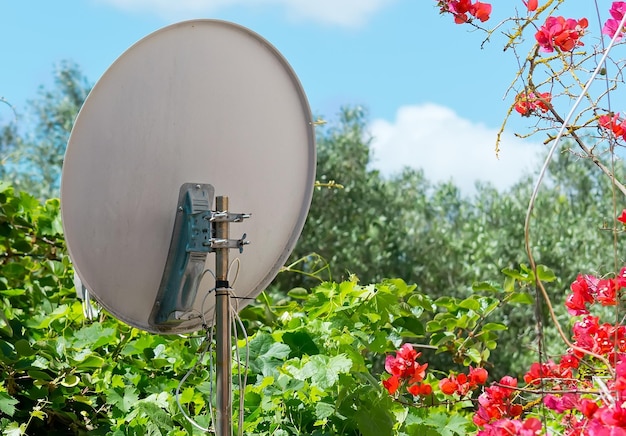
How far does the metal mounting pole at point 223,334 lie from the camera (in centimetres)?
162

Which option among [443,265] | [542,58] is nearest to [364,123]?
[443,265]

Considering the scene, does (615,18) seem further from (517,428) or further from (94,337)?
(94,337)

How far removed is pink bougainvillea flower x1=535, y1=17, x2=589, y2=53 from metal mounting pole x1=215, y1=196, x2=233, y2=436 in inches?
40.2

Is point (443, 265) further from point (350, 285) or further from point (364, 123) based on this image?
point (350, 285)

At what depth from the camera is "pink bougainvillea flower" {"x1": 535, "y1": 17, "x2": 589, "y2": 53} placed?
2.07m

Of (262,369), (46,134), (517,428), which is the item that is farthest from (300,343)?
(46,134)

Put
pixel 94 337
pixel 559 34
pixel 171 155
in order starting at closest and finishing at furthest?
pixel 171 155 → pixel 559 34 → pixel 94 337

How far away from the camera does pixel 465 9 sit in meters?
2.18

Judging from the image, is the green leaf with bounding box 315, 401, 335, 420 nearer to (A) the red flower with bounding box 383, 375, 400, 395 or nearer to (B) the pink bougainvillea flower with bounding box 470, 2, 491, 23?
(A) the red flower with bounding box 383, 375, 400, 395

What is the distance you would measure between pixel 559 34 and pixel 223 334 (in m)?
1.18

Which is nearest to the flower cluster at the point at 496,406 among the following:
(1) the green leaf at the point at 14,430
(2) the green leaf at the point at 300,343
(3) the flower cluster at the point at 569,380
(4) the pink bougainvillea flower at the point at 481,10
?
(3) the flower cluster at the point at 569,380

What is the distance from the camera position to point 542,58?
209 cm

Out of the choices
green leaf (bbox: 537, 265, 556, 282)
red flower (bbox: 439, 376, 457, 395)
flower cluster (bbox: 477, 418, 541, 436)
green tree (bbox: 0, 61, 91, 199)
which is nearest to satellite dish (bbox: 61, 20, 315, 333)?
flower cluster (bbox: 477, 418, 541, 436)

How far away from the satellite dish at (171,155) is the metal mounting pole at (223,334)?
59 millimetres
